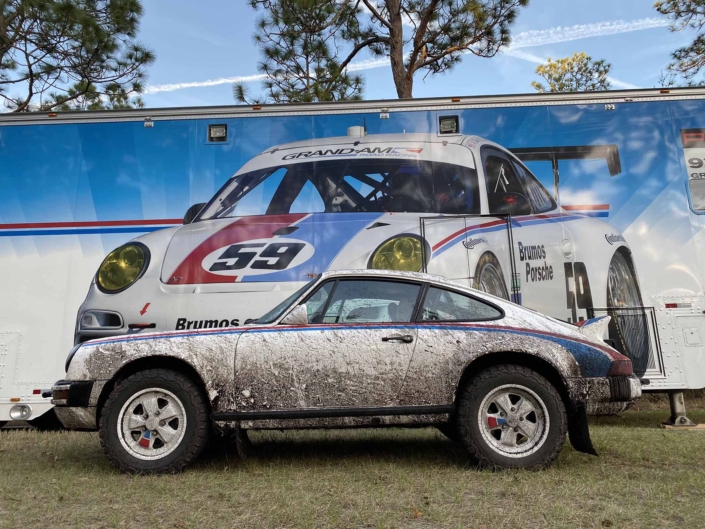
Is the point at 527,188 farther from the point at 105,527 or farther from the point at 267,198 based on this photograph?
the point at 105,527

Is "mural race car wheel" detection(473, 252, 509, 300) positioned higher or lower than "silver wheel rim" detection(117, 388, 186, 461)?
higher

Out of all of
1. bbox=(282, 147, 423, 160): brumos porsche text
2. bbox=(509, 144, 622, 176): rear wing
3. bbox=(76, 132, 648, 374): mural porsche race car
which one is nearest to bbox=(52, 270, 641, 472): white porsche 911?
bbox=(76, 132, 648, 374): mural porsche race car

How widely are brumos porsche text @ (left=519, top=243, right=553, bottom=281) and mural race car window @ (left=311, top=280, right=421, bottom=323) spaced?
2179 mm

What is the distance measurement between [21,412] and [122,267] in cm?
179

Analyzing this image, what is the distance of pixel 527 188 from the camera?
6.60 meters

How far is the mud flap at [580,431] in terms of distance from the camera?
14.4ft

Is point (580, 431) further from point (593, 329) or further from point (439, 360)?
point (439, 360)

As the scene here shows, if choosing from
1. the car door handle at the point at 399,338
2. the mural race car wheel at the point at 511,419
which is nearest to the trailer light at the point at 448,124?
the car door handle at the point at 399,338

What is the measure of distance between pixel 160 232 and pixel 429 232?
2.88 metres

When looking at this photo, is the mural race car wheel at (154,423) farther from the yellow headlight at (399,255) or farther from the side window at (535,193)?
the side window at (535,193)

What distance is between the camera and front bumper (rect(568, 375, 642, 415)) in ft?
14.4

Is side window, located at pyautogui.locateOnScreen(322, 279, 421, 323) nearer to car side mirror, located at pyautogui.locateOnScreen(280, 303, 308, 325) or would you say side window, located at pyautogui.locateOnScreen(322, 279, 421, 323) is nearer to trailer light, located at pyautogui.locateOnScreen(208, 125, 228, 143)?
car side mirror, located at pyautogui.locateOnScreen(280, 303, 308, 325)

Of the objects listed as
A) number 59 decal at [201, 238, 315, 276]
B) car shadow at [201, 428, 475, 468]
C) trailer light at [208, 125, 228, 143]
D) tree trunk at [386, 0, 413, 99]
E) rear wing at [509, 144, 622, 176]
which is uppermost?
tree trunk at [386, 0, 413, 99]

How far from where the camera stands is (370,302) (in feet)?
15.4
